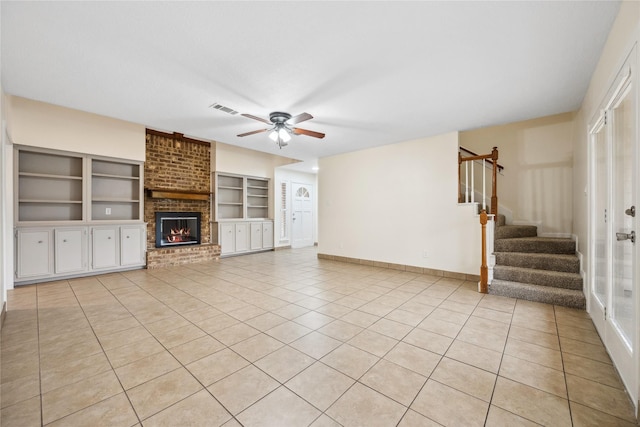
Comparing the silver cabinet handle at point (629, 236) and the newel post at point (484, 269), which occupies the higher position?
the silver cabinet handle at point (629, 236)

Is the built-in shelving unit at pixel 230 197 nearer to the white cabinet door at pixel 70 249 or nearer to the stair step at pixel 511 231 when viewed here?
the white cabinet door at pixel 70 249

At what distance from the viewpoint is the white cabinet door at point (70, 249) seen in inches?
174

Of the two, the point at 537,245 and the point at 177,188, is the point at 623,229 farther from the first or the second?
the point at 177,188

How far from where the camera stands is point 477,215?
4461mm

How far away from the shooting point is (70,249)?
4.54 m

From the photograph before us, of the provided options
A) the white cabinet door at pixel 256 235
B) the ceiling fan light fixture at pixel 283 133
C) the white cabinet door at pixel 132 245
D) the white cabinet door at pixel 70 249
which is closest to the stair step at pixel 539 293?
the ceiling fan light fixture at pixel 283 133

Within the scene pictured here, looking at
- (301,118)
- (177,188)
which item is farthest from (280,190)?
(301,118)

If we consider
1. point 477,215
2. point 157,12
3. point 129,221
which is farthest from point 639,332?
point 129,221

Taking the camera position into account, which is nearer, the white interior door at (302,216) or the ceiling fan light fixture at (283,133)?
the ceiling fan light fixture at (283,133)

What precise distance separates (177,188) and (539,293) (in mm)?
7024

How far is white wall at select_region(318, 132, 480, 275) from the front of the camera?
466cm

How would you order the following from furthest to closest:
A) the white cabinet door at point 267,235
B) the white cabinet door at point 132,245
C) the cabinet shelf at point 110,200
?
the white cabinet door at point 267,235 < the white cabinet door at point 132,245 < the cabinet shelf at point 110,200

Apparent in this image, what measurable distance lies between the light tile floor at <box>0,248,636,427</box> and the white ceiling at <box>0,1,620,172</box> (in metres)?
2.61

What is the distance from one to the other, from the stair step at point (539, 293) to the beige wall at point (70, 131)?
269 inches
